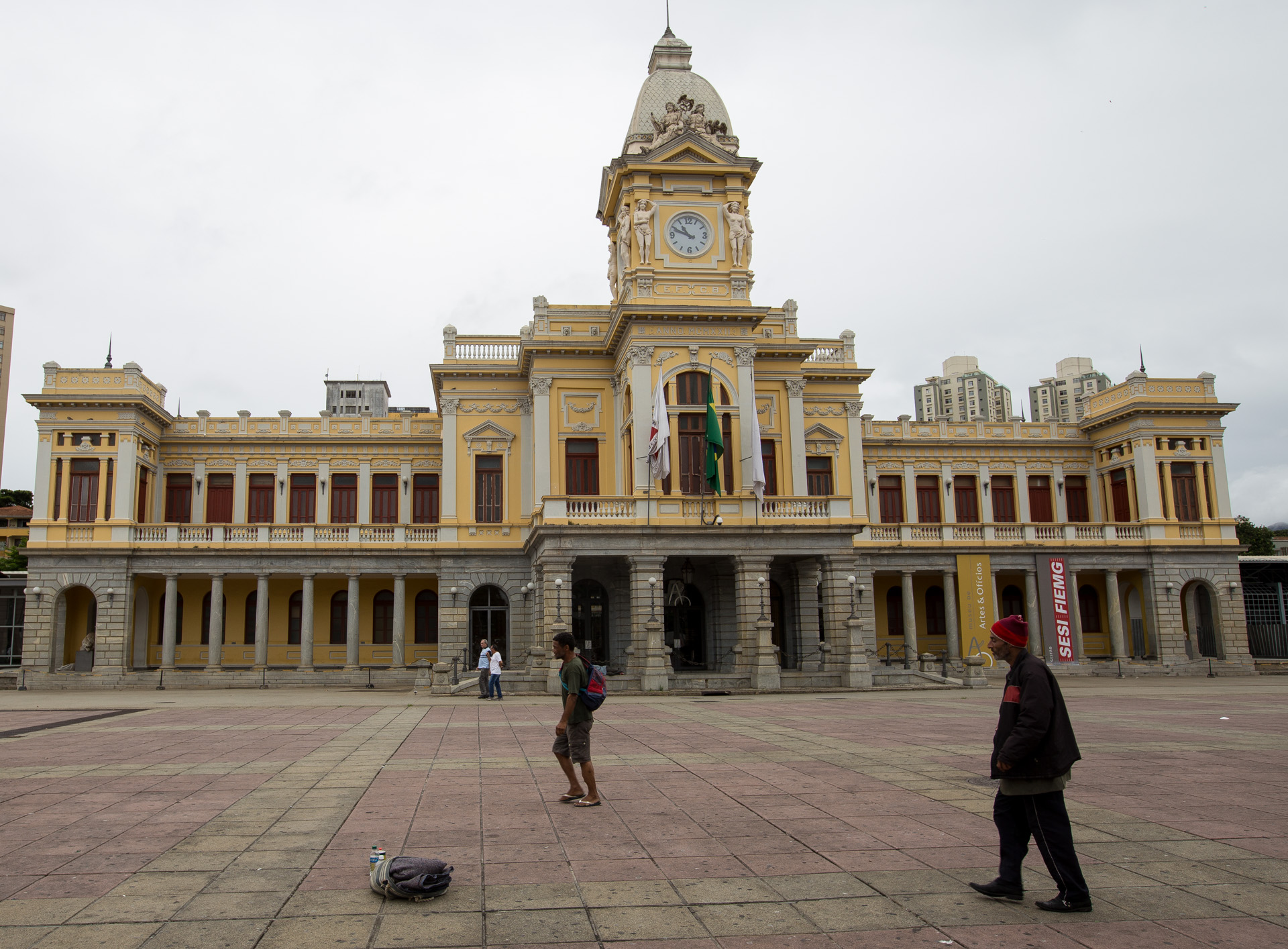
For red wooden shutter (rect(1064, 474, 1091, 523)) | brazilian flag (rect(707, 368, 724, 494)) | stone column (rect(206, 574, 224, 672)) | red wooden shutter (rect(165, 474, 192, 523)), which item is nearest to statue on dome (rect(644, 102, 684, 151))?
brazilian flag (rect(707, 368, 724, 494))

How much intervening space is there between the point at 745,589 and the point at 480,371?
52.2ft

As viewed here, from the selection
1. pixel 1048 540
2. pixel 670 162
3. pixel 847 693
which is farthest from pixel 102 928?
pixel 1048 540

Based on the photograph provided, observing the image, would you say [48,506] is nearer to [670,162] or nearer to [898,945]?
[670,162]

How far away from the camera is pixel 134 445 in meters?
41.0

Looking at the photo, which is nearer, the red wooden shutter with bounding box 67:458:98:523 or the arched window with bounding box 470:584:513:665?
the red wooden shutter with bounding box 67:458:98:523

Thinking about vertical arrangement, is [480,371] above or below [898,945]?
above

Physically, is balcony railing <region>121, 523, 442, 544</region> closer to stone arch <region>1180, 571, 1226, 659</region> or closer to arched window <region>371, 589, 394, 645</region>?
arched window <region>371, 589, 394, 645</region>

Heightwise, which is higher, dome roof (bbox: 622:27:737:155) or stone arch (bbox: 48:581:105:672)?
dome roof (bbox: 622:27:737:155)

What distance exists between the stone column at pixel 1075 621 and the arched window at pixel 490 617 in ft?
78.4

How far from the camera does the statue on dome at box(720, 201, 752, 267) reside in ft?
119

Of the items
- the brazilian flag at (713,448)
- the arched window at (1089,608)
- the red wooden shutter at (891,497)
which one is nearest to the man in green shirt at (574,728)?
the brazilian flag at (713,448)

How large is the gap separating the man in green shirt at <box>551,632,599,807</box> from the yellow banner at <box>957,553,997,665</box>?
114ft

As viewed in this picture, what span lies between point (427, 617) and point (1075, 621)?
2821 centimetres

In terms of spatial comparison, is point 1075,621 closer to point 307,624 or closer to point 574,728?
point 307,624
